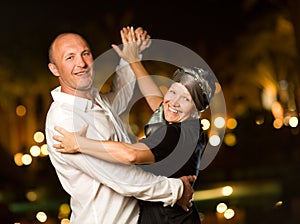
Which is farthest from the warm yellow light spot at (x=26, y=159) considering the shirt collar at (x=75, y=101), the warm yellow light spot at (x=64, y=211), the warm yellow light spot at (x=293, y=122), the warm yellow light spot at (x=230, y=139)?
the shirt collar at (x=75, y=101)

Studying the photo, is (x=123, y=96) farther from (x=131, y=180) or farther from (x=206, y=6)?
(x=206, y=6)

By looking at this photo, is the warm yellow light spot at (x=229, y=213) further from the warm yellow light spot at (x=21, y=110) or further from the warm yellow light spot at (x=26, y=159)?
the warm yellow light spot at (x=21, y=110)

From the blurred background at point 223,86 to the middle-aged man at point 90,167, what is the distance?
3.41 metres

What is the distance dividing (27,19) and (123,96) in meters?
3.79

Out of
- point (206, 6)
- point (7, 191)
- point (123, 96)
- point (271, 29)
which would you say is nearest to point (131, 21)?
point (206, 6)

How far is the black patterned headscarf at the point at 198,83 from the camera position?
6.49ft

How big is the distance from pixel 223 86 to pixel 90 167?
4.66m

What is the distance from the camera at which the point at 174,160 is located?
2.00 meters

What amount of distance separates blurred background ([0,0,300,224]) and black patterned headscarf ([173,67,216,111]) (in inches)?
134

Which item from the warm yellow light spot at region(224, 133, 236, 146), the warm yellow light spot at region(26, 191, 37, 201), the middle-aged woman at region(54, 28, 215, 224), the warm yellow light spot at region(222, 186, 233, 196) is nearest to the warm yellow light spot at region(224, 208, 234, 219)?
the warm yellow light spot at region(222, 186, 233, 196)

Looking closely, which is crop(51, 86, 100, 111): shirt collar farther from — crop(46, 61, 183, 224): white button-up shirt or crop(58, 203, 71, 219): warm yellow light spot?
crop(58, 203, 71, 219): warm yellow light spot

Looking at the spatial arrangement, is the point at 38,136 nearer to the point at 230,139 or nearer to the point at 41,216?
the point at 41,216

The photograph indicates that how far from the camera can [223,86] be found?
6492mm

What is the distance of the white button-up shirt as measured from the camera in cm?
192
